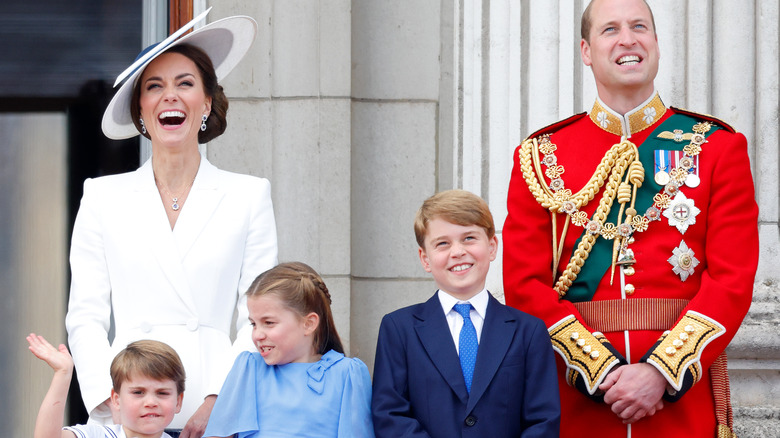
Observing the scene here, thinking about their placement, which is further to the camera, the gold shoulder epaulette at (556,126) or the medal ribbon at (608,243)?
the gold shoulder epaulette at (556,126)

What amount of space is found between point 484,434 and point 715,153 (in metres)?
1.07

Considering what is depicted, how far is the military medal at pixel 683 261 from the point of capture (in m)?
3.22

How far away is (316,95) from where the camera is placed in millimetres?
5215

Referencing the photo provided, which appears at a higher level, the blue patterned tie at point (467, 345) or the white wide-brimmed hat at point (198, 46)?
the white wide-brimmed hat at point (198, 46)

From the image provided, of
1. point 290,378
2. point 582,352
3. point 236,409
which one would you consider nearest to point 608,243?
point 582,352

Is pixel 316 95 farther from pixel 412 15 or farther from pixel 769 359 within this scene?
pixel 769 359

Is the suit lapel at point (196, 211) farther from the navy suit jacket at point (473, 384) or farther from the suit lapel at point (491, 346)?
the suit lapel at point (491, 346)

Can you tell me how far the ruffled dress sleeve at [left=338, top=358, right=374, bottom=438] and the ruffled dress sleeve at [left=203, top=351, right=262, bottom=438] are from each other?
0.24 meters

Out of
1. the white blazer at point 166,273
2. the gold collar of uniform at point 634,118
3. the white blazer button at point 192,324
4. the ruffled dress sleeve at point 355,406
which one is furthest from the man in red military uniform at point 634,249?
the white blazer button at point 192,324

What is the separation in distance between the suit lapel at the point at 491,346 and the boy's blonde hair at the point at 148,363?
2.66 ft

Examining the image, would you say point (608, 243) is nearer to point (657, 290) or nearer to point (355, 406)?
point (657, 290)

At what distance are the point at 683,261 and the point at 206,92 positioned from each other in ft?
4.94

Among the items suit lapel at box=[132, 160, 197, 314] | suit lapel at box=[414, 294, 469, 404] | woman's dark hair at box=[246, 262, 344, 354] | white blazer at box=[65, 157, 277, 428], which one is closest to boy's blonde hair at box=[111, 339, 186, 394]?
white blazer at box=[65, 157, 277, 428]

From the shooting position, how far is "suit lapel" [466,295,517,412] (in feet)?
9.99
